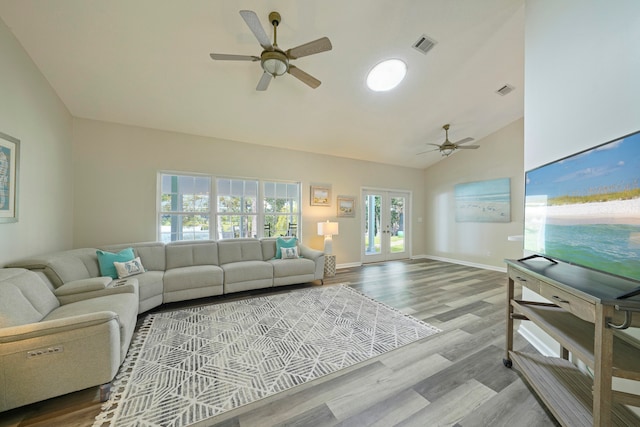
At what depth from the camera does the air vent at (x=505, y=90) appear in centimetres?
389

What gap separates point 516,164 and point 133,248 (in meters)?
7.48

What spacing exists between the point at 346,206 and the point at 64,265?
4.75 m

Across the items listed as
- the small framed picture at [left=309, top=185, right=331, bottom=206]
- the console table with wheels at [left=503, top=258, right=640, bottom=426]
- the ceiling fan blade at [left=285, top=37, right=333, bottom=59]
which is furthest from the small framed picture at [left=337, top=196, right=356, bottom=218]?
the console table with wheels at [left=503, top=258, right=640, bottom=426]

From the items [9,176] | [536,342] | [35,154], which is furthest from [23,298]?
[536,342]

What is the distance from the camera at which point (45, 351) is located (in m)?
1.42

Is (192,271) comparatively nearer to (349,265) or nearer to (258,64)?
(258,64)

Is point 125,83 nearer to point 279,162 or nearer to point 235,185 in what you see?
point 235,185

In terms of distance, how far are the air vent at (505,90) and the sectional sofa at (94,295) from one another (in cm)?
434

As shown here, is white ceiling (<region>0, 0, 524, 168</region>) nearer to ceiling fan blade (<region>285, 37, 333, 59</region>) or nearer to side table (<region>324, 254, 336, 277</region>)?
ceiling fan blade (<region>285, 37, 333, 59</region>)

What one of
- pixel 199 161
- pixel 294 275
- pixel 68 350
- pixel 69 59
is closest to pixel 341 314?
pixel 294 275

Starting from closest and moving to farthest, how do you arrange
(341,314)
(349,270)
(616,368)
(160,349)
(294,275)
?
1. (616,368)
2. (160,349)
3. (341,314)
4. (294,275)
5. (349,270)

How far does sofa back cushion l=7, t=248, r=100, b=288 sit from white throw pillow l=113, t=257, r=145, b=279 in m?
0.28

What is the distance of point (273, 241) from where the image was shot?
438 centimetres

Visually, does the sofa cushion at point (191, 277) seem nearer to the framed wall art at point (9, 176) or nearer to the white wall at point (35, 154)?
the white wall at point (35, 154)
